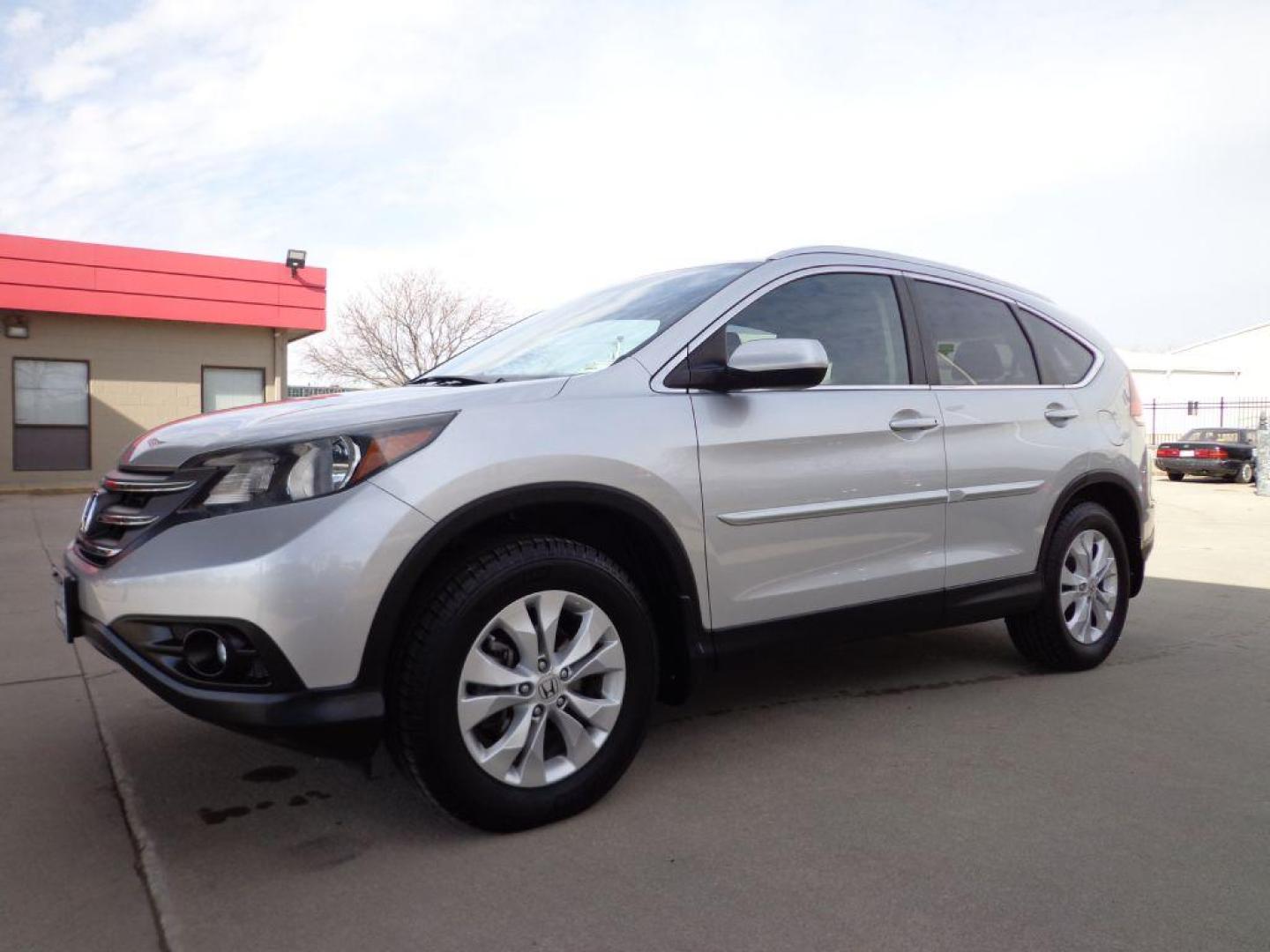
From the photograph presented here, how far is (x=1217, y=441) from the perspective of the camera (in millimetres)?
19859

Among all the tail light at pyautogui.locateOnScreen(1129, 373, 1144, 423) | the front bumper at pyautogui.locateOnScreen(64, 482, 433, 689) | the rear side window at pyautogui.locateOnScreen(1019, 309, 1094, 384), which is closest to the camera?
the front bumper at pyautogui.locateOnScreen(64, 482, 433, 689)

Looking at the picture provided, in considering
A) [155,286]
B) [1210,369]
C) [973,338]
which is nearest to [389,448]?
[973,338]

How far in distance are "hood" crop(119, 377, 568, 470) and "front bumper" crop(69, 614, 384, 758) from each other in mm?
584

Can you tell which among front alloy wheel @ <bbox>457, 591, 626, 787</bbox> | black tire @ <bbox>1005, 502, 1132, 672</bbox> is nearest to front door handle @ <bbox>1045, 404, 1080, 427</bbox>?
black tire @ <bbox>1005, 502, 1132, 672</bbox>

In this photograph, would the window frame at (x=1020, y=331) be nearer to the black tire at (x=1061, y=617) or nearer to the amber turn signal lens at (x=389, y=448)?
the black tire at (x=1061, y=617)

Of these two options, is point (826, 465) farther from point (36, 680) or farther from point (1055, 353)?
point (36, 680)

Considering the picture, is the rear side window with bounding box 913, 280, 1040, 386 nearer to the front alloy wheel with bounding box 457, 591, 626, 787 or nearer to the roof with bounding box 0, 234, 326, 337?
the front alloy wheel with bounding box 457, 591, 626, 787

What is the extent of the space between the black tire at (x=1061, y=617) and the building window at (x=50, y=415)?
16763 millimetres

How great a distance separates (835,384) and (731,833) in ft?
5.26

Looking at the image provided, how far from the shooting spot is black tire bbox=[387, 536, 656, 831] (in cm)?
249

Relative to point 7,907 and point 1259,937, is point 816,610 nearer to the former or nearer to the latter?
point 1259,937

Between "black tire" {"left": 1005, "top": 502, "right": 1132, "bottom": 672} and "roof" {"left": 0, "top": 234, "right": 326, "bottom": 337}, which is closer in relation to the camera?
"black tire" {"left": 1005, "top": 502, "right": 1132, "bottom": 672}

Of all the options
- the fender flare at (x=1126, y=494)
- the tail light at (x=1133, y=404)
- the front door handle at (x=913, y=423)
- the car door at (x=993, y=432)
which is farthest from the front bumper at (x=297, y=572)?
the tail light at (x=1133, y=404)

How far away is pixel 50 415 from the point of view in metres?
16.5
